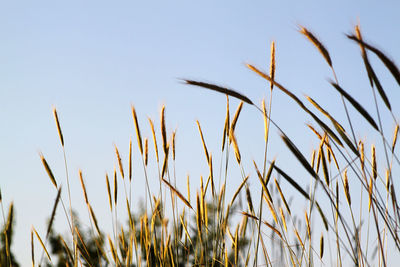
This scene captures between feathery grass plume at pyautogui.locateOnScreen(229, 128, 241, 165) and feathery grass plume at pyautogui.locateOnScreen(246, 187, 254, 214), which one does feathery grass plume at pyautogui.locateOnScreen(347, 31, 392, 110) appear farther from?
feathery grass plume at pyautogui.locateOnScreen(246, 187, 254, 214)

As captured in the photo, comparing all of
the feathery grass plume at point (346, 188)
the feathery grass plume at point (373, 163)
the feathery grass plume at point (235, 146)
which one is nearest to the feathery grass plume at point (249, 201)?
the feathery grass plume at point (235, 146)

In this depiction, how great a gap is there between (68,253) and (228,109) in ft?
3.01

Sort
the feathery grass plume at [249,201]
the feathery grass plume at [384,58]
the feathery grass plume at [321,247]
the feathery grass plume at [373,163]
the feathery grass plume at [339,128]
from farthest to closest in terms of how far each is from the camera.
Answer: the feathery grass plume at [321,247] → the feathery grass plume at [249,201] → the feathery grass plume at [373,163] → the feathery grass plume at [339,128] → the feathery grass plume at [384,58]

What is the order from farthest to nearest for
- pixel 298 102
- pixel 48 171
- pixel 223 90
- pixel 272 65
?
pixel 48 171
pixel 272 65
pixel 223 90
pixel 298 102

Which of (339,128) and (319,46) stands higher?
(319,46)

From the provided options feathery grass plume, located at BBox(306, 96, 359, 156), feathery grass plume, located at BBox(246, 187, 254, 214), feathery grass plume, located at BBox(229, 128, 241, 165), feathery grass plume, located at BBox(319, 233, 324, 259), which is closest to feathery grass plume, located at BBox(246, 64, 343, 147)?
feathery grass plume, located at BBox(306, 96, 359, 156)

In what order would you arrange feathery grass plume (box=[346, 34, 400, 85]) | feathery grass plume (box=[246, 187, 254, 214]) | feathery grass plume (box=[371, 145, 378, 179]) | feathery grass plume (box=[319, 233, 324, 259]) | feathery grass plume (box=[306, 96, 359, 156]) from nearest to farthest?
1. feathery grass plume (box=[346, 34, 400, 85])
2. feathery grass plume (box=[306, 96, 359, 156])
3. feathery grass plume (box=[371, 145, 378, 179])
4. feathery grass plume (box=[246, 187, 254, 214])
5. feathery grass plume (box=[319, 233, 324, 259])

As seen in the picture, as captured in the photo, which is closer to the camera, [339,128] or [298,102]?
[298,102]

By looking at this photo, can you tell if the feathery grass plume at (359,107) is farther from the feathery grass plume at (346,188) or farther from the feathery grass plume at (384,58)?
the feathery grass plume at (346,188)

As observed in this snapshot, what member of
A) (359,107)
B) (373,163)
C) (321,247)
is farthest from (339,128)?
(321,247)

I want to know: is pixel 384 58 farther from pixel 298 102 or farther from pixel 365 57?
pixel 298 102

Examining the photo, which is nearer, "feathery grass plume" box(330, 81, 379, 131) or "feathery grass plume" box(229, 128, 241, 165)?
"feathery grass plume" box(330, 81, 379, 131)

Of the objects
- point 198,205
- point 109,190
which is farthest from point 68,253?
point 198,205

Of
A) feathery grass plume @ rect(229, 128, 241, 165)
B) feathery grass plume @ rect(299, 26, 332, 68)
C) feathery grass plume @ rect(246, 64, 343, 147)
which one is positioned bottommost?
feathery grass plume @ rect(246, 64, 343, 147)
